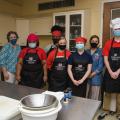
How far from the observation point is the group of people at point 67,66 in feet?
8.22

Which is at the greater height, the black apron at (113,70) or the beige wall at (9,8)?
the beige wall at (9,8)

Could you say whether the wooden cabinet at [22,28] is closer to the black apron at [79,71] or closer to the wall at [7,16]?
the wall at [7,16]

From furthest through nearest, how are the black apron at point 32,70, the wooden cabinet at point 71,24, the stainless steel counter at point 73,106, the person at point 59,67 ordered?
the wooden cabinet at point 71,24
the black apron at point 32,70
the person at point 59,67
the stainless steel counter at point 73,106

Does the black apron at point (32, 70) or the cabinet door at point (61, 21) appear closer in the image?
the black apron at point (32, 70)

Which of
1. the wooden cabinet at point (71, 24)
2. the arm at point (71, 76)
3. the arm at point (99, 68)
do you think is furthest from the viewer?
the wooden cabinet at point (71, 24)

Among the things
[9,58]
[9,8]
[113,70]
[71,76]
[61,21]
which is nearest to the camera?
[71,76]

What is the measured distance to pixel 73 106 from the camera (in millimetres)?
1315

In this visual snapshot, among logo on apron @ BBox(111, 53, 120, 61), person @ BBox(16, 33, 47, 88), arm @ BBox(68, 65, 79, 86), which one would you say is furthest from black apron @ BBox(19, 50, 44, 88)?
logo on apron @ BBox(111, 53, 120, 61)

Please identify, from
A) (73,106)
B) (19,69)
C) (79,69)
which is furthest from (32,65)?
(73,106)

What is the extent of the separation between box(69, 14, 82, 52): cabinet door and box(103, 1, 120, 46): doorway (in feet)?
1.61

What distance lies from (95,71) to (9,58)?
1.36 m

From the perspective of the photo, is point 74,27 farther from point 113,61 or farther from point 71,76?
point 71,76

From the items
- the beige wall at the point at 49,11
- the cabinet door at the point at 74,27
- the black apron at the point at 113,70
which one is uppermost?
the beige wall at the point at 49,11

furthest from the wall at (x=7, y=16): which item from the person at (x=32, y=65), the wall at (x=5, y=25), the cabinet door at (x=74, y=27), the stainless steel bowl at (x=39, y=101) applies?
the stainless steel bowl at (x=39, y=101)
